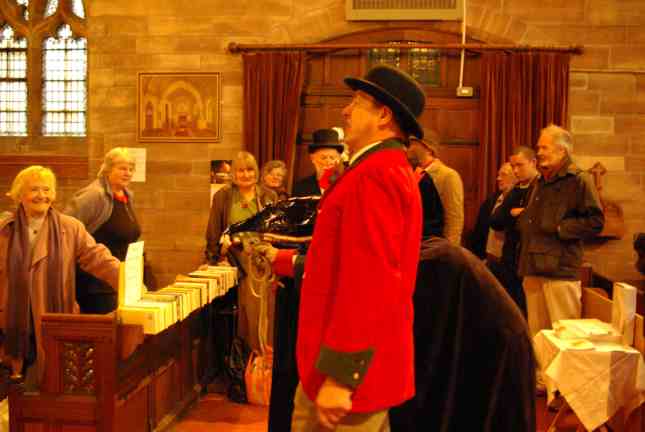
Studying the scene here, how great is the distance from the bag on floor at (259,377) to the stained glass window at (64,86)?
376 centimetres

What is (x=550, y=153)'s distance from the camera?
4012mm

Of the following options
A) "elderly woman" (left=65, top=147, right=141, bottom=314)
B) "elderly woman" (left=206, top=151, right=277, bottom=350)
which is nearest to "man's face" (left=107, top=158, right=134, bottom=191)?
"elderly woman" (left=65, top=147, right=141, bottom=314)

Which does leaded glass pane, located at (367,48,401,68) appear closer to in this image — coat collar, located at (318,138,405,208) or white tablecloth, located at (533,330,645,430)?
white tablecloth, located at (533,330,645,430)

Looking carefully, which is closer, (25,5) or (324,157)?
(324,157)

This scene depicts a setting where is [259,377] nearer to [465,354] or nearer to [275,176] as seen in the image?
[275,176]

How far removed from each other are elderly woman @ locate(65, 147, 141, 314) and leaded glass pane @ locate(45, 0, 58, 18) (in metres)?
3.42

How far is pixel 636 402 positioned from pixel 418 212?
6.08 feet

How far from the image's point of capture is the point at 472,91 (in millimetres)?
6070

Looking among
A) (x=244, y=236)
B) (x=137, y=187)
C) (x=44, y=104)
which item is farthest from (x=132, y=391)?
(x=44, y=104)

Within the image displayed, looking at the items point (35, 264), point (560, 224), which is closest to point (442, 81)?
point (560, 224)

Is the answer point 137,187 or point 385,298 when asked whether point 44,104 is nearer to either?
point 137,187

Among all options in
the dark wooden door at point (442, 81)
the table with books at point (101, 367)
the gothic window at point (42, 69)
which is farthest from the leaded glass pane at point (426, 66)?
the table with books at point (101, 367)

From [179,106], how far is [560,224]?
352cm

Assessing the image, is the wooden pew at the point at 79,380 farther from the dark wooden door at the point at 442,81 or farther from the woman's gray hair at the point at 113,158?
the dark wooden door at the point at 442,81
